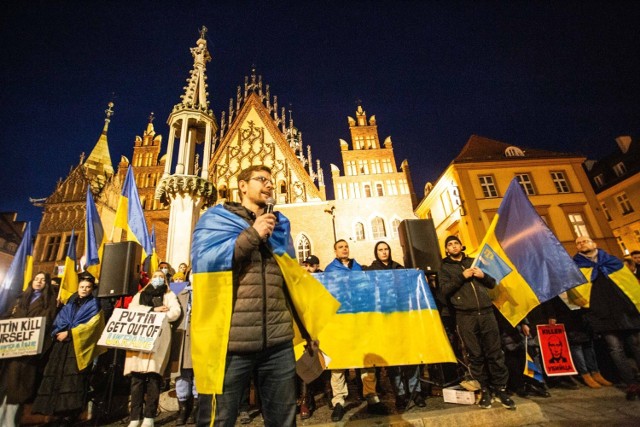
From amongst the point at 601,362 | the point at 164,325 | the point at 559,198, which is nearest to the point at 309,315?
the point at 164,325

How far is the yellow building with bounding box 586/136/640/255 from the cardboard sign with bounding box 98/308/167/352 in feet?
94.9

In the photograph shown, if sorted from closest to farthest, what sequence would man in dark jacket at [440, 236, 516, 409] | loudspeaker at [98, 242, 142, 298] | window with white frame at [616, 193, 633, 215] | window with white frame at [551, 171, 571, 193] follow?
man in dark jacket at [440, 236, 516, 409] → loudspeaker at [98, 242, 142, 298] → window with white frame at [551, 171, 571, 193] → window with white frame at [616, 193, 633, 215]

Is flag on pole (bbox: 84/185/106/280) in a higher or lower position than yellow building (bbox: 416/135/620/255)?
lower

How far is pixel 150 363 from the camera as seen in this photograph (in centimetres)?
356

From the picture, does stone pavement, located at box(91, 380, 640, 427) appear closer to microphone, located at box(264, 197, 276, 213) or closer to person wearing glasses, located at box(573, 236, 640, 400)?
person wearing glasses, located at box(573, 236, 640, 400)

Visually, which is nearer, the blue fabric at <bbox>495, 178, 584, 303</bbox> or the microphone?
the microphone

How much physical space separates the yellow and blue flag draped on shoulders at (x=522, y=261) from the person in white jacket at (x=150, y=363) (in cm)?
444

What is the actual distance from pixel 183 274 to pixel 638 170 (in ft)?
103

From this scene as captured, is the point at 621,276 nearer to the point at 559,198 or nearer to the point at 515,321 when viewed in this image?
the point at 515,321

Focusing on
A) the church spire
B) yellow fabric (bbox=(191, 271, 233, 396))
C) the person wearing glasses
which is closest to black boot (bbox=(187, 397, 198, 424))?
yellow fabric (bbox=(191, 271, 233, 396))

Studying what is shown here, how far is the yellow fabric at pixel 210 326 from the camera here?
1.45 meters

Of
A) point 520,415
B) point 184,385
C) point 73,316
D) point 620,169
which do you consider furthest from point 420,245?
point 620,169

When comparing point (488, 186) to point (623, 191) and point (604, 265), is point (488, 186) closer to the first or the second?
point (623, 191)

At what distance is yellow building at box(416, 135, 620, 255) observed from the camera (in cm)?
1738
